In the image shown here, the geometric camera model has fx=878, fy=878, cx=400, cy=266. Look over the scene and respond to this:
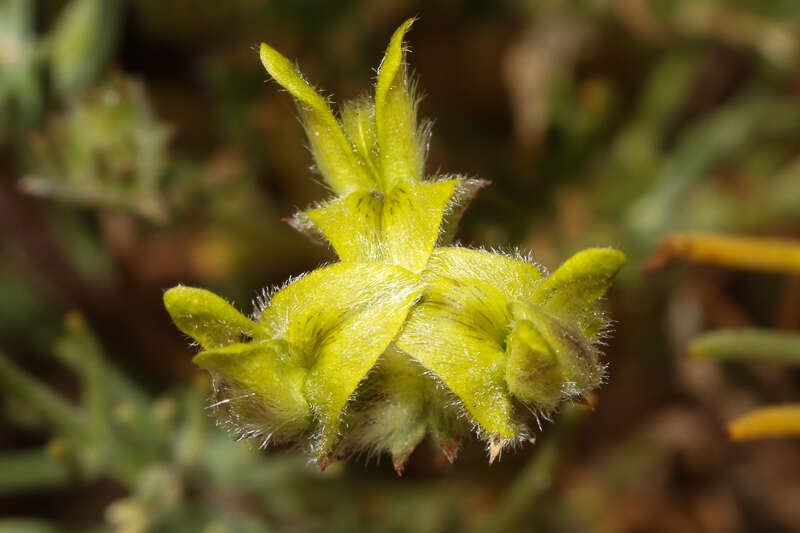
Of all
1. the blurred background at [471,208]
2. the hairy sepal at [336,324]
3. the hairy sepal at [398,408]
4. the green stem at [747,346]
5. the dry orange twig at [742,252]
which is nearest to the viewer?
the hairy sepal at [336,324]

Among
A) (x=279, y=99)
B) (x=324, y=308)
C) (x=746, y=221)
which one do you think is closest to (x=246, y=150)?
(x=279, y=99)

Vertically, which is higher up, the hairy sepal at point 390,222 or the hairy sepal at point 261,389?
the hairy sepal at point 390,222

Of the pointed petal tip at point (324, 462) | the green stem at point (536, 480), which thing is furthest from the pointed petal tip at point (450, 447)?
the green stem at point (536, 480)

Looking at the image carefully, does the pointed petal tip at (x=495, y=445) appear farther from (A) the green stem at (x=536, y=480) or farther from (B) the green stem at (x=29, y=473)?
Result: (B) the green stem at (x=29, y=473)

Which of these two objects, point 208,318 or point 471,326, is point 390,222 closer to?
point 471,326

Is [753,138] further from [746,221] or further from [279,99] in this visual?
[279,99]

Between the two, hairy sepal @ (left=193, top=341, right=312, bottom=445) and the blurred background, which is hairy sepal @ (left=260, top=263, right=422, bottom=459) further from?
the blurred background

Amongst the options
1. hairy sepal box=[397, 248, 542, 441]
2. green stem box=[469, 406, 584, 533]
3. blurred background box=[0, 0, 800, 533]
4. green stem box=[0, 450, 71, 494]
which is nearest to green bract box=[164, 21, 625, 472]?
hairy sepal box=[397, 248, 542, 441]
